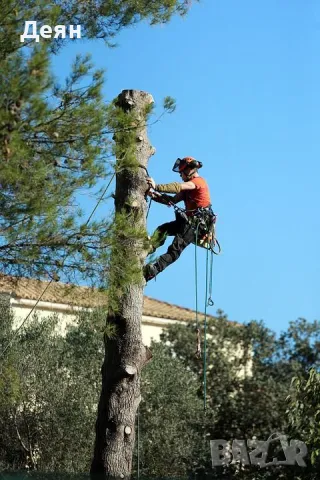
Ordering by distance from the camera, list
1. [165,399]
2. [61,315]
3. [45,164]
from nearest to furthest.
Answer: [45,164] → [165,399] → [61,315]

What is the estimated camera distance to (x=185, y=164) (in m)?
12.2

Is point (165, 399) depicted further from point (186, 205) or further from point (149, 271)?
point (149, 271)

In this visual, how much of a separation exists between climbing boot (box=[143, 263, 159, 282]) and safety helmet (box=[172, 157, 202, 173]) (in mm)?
1460

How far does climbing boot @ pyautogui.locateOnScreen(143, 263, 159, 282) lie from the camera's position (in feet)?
37.6

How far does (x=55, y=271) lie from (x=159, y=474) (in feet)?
39.7

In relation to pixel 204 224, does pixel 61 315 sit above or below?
above

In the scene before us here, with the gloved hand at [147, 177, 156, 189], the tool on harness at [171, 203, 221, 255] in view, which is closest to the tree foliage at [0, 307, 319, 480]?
the tool on harness at [171, 203, 221, 255]

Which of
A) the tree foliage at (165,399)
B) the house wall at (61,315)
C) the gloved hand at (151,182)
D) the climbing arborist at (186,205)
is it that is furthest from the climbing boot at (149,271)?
the house wall at (61,315)

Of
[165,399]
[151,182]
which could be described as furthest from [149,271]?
[165,399]

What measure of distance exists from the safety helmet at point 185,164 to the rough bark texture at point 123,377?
95 centimetres

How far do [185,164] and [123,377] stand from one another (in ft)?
9.46

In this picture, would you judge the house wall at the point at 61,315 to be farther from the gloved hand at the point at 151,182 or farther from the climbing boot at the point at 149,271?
the gloved hand at the point at 151,182

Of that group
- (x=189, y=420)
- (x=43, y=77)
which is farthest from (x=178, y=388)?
(x=43, y=77)

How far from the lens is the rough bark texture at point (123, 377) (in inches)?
432
